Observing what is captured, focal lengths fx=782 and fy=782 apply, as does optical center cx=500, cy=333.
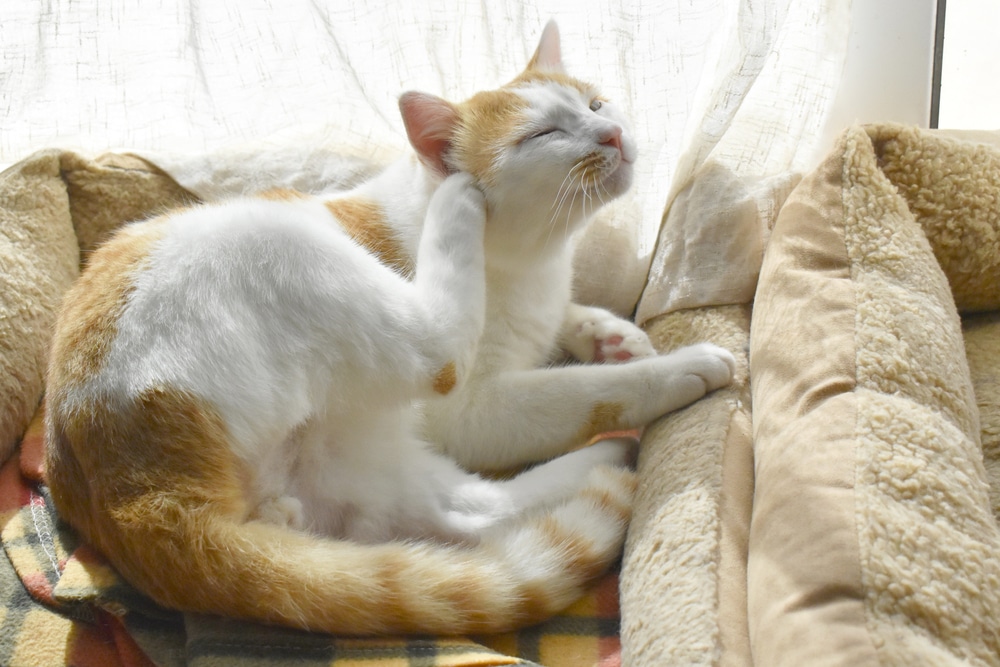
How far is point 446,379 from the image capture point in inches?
42.8

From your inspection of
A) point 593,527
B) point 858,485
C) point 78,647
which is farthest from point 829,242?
point 78,647

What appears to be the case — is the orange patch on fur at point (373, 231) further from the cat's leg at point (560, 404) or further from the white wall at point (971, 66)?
the white wall at point (971, 66)

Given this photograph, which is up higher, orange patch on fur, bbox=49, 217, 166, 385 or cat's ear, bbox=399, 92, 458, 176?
cat's ear, bbox=399, 92, 458, 176

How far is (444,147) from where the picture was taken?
1289 mm

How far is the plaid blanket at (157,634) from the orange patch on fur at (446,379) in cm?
33

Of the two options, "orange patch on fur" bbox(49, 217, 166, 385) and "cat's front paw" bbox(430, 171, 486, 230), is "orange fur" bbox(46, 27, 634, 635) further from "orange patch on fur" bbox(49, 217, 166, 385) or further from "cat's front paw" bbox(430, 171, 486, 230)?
"cat's front paw" bbox(430, 171, 486, 230)

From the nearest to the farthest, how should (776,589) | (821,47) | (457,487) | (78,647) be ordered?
(776,589) → (78,647) → (457,487) → (821,47)

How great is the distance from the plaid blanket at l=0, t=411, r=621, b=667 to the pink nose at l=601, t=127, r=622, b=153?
645 millimetres

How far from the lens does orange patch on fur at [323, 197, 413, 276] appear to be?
4.28 feet

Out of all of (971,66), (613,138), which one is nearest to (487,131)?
(613,138)

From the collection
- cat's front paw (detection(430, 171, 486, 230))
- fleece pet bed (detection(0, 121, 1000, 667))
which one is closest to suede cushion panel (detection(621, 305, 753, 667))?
fleece pet bed (detection(0, 121, 1000, 667))

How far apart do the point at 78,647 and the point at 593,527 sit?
69 centimetres

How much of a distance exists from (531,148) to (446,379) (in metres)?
0.39

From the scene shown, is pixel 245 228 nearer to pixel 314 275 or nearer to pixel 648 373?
pixel 314 275
